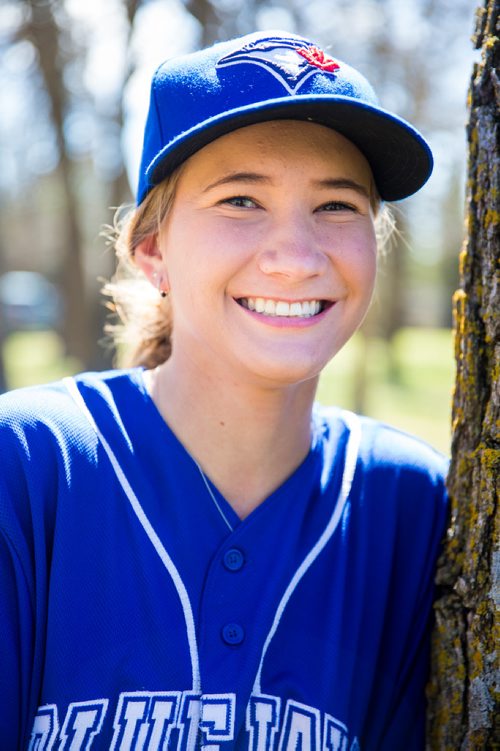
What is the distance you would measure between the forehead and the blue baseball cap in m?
0.03

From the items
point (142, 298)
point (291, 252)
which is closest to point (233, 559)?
point (291, 252)

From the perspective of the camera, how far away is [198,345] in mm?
2068

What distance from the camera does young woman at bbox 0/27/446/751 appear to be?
68.7 inches

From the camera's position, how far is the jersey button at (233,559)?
6.11 ft

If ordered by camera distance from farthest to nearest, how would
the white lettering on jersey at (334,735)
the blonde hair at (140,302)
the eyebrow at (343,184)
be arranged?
the blonde hair at (140,302)
the eyebrow at (343,184)
the white lettering on jersey at (334,735)

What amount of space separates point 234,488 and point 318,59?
3.30 feet

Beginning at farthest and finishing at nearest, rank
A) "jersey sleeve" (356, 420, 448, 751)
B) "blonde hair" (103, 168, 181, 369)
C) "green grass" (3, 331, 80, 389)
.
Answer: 1. "green grass" (3, 331, 80, 389)
2. "blonde hair" (103, 168, 181, 369)
3. "jersey sleeve" (356, 420, 448, 751)

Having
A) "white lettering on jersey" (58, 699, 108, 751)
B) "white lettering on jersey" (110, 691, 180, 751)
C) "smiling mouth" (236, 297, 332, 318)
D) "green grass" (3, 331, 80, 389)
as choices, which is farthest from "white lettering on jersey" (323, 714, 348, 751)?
"green grass" (3, 331, 80, 389)

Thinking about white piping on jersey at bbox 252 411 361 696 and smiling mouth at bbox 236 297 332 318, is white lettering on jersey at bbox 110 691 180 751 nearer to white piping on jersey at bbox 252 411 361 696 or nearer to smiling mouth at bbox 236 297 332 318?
white piping on jersey at bbox 252 411 361 696

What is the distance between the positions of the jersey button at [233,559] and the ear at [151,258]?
73 centimetres

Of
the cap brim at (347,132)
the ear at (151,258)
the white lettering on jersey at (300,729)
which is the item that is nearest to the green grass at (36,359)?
the ear at (151,258)

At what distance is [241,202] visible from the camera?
1922 millimetres

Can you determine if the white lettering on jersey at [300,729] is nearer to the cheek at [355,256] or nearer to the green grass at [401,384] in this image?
the cheek at [355,256]

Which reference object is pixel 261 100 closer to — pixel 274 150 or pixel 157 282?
pixel 274 150
